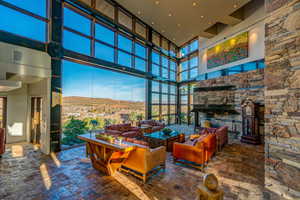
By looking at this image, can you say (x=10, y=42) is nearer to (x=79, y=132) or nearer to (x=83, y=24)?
(x=83, y=24)

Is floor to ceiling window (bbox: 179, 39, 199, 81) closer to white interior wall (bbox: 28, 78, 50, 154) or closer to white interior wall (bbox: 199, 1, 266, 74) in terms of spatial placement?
white interior wall (bbox: 199, 1, 266, 74)

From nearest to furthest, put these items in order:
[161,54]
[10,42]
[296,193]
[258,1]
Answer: [296,193]
[10,42]
[258,1]
[161,54]

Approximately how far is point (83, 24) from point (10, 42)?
2741 millimetres

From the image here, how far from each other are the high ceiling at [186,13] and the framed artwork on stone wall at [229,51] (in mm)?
961

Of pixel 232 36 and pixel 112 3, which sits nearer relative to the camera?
pixel 112 3

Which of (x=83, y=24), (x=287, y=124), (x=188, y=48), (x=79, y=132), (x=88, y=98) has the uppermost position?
(x=188, y=48)

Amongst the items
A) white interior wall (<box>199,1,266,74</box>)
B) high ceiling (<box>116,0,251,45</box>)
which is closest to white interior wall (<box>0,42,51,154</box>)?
high ceiling (<box>116,0,251,45</box>)

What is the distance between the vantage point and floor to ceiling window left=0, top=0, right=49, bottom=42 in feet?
13.3

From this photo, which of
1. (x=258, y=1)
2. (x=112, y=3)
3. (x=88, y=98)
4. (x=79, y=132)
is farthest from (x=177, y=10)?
(x=79, y=132)

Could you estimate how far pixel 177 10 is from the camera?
697 centimetres

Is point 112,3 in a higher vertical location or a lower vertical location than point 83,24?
higher

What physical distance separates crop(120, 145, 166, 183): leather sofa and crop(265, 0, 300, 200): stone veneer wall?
2.00 m

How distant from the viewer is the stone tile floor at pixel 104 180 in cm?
251

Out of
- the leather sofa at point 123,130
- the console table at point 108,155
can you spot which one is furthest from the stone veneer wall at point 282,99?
the leather sofa at point 123,130
